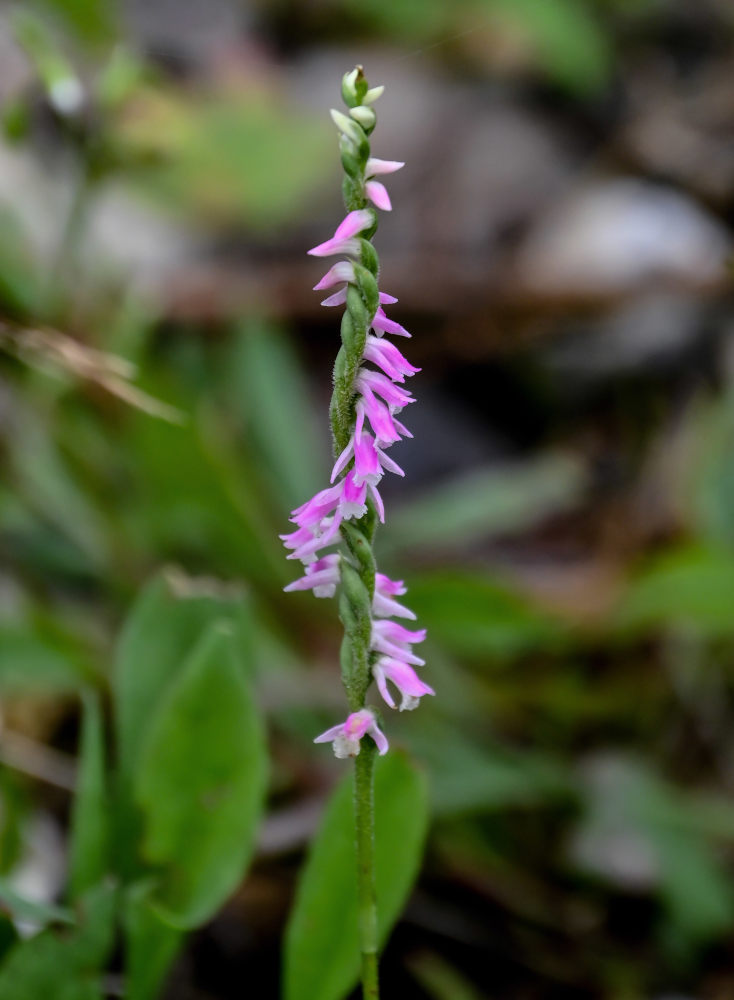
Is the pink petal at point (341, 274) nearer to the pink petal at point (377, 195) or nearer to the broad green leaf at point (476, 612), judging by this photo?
the pink petal at point (377, 195)

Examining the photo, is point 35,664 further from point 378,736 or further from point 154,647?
point 378,736

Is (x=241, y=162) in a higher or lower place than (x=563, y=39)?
lower

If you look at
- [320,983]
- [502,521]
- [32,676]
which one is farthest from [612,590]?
[320,983]

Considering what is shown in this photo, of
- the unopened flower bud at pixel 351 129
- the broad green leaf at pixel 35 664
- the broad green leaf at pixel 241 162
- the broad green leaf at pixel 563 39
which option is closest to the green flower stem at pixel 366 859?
the unopened flower bud at pixel 351 129

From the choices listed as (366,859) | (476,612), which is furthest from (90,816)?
(476,612)

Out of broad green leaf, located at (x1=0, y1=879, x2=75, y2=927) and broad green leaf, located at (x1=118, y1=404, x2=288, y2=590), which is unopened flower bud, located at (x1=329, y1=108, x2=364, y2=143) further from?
broad green leaf, located at (x1=118, y1=404, x2=288, y2=590)

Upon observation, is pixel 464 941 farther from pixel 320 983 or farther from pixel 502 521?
pixel 502 521
